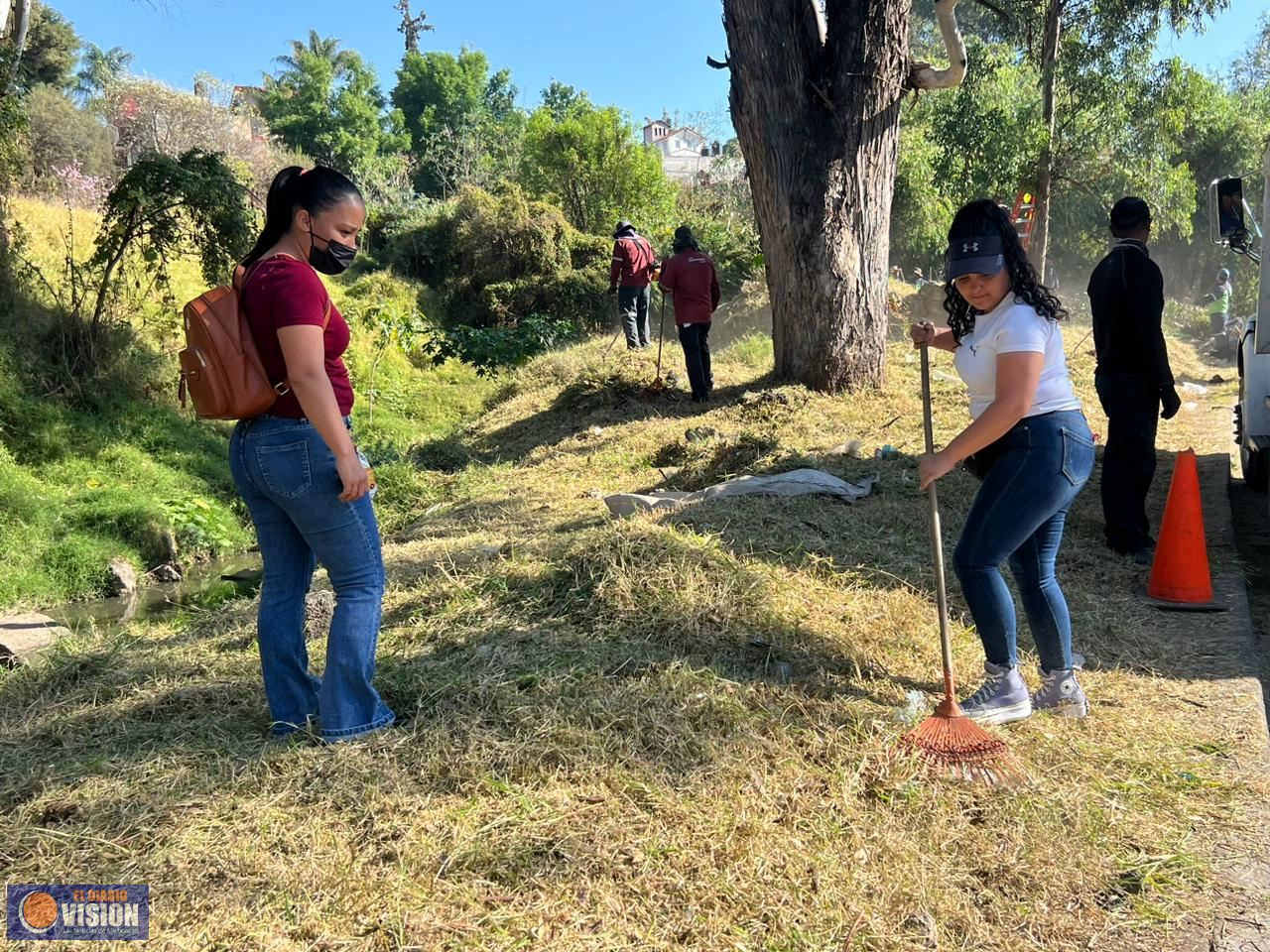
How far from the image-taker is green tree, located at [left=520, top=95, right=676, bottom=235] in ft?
70.5

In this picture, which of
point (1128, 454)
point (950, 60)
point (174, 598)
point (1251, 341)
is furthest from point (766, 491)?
point (174, 598)

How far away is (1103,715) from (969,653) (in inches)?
23.0

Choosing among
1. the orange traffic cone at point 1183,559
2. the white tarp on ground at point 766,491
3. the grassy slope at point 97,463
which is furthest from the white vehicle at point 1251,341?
the grassy slope at point 97,463

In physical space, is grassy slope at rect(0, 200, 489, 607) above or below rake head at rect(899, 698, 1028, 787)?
above

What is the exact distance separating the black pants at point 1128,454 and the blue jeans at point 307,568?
4.21 m

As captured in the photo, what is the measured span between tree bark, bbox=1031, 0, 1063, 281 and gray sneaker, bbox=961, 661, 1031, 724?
1413 cm

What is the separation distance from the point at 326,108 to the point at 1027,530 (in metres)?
50.1

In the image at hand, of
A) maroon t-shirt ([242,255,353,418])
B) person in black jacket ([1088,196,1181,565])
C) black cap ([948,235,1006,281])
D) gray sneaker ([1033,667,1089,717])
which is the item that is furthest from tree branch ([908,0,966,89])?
maroon t-shirt ([242,255,353,418])

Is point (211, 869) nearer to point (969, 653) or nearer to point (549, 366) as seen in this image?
point (969, 653)

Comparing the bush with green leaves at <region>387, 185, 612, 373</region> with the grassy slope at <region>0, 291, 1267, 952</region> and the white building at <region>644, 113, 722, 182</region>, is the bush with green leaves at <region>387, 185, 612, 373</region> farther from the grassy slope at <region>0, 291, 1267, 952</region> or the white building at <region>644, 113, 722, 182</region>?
the white building at <region>644, 113, 722, 182</region>

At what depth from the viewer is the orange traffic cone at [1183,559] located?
4465 millimetres

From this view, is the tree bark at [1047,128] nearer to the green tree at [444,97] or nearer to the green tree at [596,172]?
the green tree at [596,172]

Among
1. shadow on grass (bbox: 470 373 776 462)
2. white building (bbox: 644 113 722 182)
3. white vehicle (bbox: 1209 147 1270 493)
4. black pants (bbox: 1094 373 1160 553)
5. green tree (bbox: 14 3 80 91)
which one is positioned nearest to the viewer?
black pants (bbox: 1094 373 1160 553)

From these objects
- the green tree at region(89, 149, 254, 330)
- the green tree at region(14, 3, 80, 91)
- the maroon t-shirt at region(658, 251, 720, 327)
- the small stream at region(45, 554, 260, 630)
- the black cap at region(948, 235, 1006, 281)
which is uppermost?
the green tree at region(14, 3, 80, 91)
